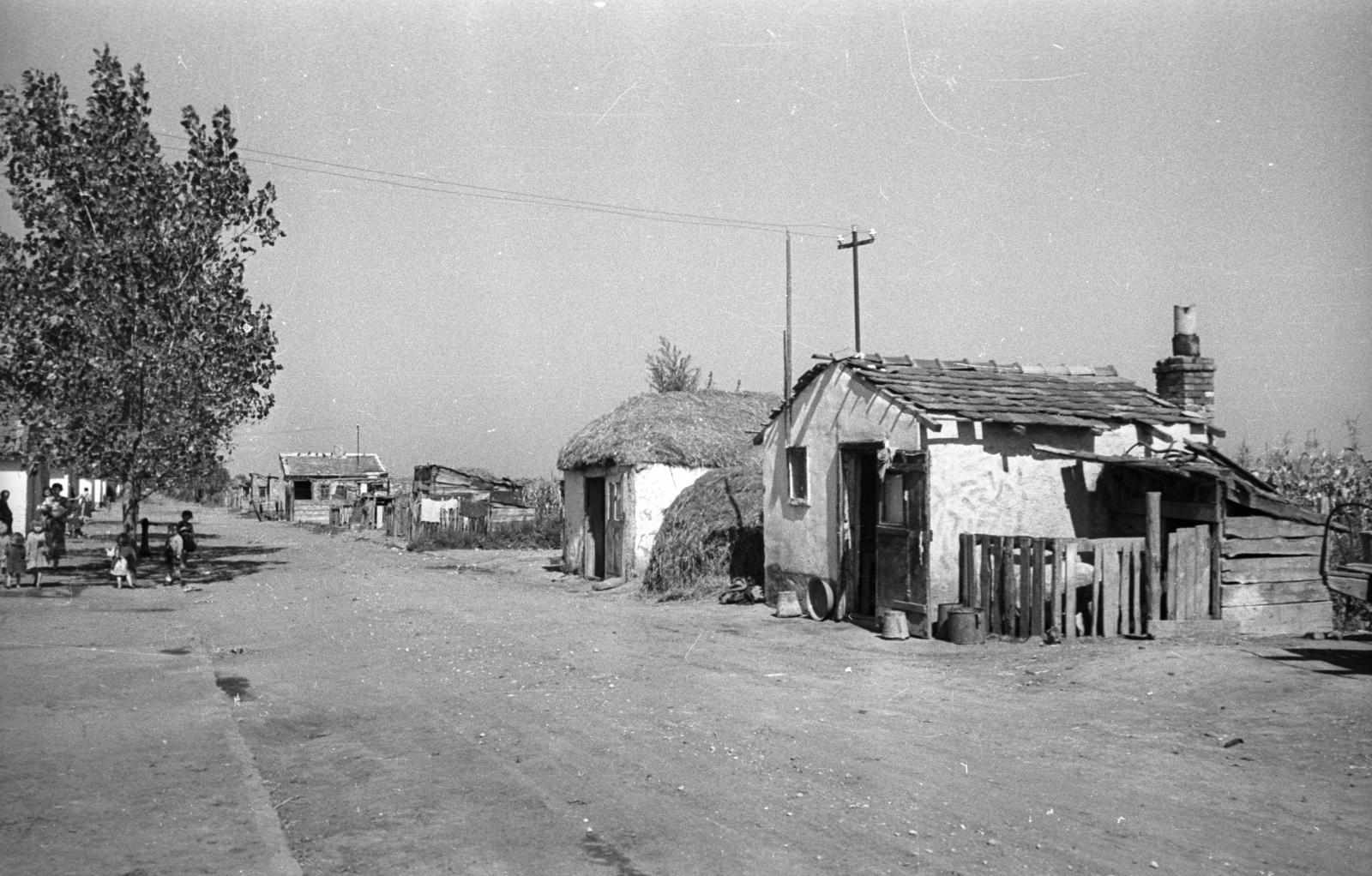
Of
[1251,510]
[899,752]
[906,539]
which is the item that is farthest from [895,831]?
[1251,510]

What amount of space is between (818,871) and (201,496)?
10929cm

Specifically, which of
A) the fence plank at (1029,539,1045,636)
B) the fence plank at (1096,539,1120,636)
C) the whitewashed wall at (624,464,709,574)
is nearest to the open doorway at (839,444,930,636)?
the fence plank at (1029,539,1045,636)

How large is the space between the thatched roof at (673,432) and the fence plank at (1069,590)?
11.7m

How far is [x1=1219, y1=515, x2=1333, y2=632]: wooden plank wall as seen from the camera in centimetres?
1322

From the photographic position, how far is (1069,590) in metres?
12.7

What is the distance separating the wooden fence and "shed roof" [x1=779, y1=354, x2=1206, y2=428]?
6.04 ft

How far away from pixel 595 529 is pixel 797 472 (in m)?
9.63

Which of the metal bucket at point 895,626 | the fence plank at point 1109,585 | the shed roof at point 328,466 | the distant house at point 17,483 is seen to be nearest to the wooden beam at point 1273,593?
the fence plank at point 1109,585

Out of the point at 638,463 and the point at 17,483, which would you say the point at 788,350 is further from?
the point at 17,483

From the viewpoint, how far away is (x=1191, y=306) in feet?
54.3

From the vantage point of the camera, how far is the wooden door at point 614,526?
24.0 metres

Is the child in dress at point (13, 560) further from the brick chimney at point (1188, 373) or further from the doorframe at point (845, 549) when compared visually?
the brick chimney at point (1188, 373)

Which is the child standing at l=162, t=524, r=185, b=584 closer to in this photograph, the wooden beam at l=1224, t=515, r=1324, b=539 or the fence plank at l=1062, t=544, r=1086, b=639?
the fence plank at l=1062, t=544, r=1086, b=639

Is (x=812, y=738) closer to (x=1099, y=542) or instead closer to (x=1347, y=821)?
(x=1347, y=821)
